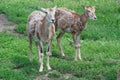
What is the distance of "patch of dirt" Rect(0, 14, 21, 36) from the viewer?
15709mm

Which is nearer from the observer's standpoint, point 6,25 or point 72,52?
point 72,52

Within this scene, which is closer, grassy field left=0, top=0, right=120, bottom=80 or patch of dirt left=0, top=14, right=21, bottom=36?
grassy field left=0, top=0, right=120, bottom=80

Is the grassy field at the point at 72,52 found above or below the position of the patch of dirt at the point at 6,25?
below

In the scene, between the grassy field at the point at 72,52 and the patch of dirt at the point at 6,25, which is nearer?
the grassy field at the point at 72,52

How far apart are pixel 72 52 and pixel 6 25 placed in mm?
3622

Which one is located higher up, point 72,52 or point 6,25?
point 6,25

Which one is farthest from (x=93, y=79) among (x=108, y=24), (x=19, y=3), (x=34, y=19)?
(x=19, y=3)

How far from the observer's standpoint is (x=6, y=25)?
53.8 feet

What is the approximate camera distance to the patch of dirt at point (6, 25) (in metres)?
15.7

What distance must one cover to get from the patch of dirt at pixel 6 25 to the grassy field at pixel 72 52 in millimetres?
172

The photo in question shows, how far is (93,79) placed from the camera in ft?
37.4

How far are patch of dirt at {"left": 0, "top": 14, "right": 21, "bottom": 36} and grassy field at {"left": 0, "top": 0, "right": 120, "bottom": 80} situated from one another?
0.57 ft

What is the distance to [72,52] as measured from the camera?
45.0 feet

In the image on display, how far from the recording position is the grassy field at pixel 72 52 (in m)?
11.7
